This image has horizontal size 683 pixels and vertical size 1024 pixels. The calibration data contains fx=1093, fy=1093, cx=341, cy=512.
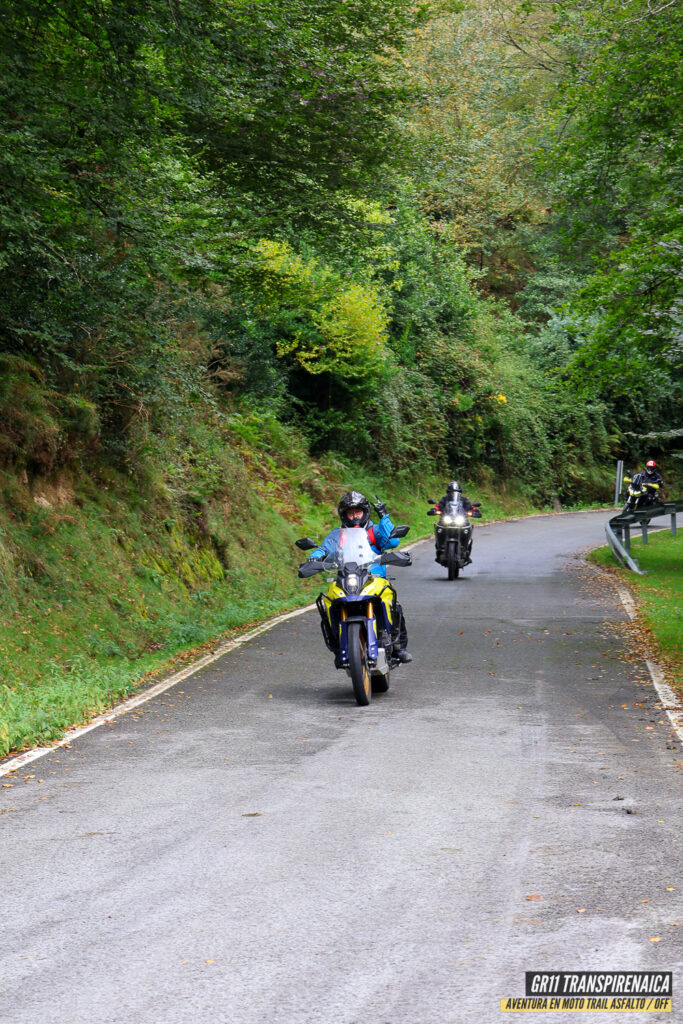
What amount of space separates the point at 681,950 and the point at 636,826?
2.00 metres

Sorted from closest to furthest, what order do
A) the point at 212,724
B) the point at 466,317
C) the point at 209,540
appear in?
the point at 212,724 < the point at 209,540 < the point at 466,317

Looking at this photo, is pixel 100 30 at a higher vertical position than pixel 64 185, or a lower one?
higher

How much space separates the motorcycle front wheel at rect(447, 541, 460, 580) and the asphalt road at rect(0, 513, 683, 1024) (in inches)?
439

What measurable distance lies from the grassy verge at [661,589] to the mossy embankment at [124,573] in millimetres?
6307

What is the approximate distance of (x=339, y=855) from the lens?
6.04 metres

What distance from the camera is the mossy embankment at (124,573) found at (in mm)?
11602

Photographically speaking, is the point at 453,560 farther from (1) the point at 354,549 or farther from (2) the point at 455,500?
(1) the point at 354,549

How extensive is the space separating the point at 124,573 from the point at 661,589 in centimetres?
1090

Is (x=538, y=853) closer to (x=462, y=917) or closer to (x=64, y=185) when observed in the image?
(x=462, y=917)

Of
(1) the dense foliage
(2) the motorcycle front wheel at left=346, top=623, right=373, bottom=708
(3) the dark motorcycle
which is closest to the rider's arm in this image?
(2) the motorcycle front wheel at left=346, top=623, right=373, bottom=708

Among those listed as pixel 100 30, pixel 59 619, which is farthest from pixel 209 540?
pixel 100 30

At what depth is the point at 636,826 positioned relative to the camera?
656 centimetres

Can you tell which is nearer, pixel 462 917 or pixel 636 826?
pixel 462 917

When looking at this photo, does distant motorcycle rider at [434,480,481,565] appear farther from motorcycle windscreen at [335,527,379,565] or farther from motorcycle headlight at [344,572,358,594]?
motorcycle headlight at [344,572,358,594]
